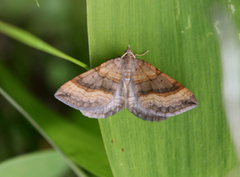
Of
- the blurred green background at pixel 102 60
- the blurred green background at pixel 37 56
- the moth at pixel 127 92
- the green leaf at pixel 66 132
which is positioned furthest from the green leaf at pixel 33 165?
the moth at pixel 127 92

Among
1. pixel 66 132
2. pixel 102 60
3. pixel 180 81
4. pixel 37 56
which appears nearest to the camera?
pixel 180 81

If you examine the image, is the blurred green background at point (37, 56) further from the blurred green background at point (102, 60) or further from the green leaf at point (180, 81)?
the green leaf at point (180, 81)

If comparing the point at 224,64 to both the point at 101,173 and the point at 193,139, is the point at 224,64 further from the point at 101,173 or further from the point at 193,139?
the point at 101,173

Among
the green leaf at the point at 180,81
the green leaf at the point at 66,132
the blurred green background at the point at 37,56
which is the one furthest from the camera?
the blurred green background at the point at 37,56

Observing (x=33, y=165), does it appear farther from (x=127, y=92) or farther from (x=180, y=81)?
(x=180, y=81)

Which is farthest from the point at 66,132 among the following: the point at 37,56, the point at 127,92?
the point at 37,56

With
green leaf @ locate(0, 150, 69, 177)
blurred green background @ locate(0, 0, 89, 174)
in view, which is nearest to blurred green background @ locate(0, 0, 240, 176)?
blurred green background @ locate(0, 0, 89, 174)

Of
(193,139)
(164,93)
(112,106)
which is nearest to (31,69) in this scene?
(112,106)
